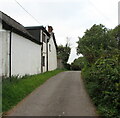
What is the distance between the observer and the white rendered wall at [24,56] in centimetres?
1511

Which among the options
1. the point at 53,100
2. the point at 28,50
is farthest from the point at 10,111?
the point at 28,50

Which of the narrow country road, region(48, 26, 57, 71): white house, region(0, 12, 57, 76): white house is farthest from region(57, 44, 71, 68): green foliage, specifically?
the narrow country road

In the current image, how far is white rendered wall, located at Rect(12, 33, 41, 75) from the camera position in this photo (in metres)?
15.1

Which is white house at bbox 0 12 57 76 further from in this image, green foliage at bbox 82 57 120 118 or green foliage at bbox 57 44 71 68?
green foliage at bbox 57 44 71 68

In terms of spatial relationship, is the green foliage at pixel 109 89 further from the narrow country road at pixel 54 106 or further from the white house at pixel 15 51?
the white house at pixel 15 51

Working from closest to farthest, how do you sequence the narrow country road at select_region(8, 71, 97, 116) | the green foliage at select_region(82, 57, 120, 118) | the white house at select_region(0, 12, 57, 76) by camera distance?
1. the green foliage at select_region(82, 57, 120, 118)
2. the narrow country road at select_region(8, 71, 97, 116)
3. the white house at select_region(0, 12, 57, 76)

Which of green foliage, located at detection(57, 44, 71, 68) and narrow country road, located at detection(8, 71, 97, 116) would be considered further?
green foliage, located at detection(57, 44, 71, 68)

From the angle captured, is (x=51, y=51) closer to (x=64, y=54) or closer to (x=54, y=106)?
(x=64, y=54)

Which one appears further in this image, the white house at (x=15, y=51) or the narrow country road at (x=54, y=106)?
the white house at (x=15, y=51)

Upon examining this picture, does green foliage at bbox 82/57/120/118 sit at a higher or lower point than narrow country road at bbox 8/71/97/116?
higher

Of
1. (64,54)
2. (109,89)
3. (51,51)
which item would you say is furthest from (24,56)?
(64,54)

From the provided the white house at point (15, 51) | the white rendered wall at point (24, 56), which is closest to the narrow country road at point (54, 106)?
the white house at point (15, 51)

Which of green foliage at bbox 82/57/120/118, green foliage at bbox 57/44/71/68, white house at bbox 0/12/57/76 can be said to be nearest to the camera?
green foliage at bbox 82/57/120/118

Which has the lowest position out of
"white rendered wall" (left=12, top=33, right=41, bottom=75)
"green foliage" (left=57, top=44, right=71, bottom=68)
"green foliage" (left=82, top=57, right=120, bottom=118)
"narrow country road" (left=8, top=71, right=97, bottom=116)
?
"narrow country road" (left=8, top=71, right=97, bottom=116)
